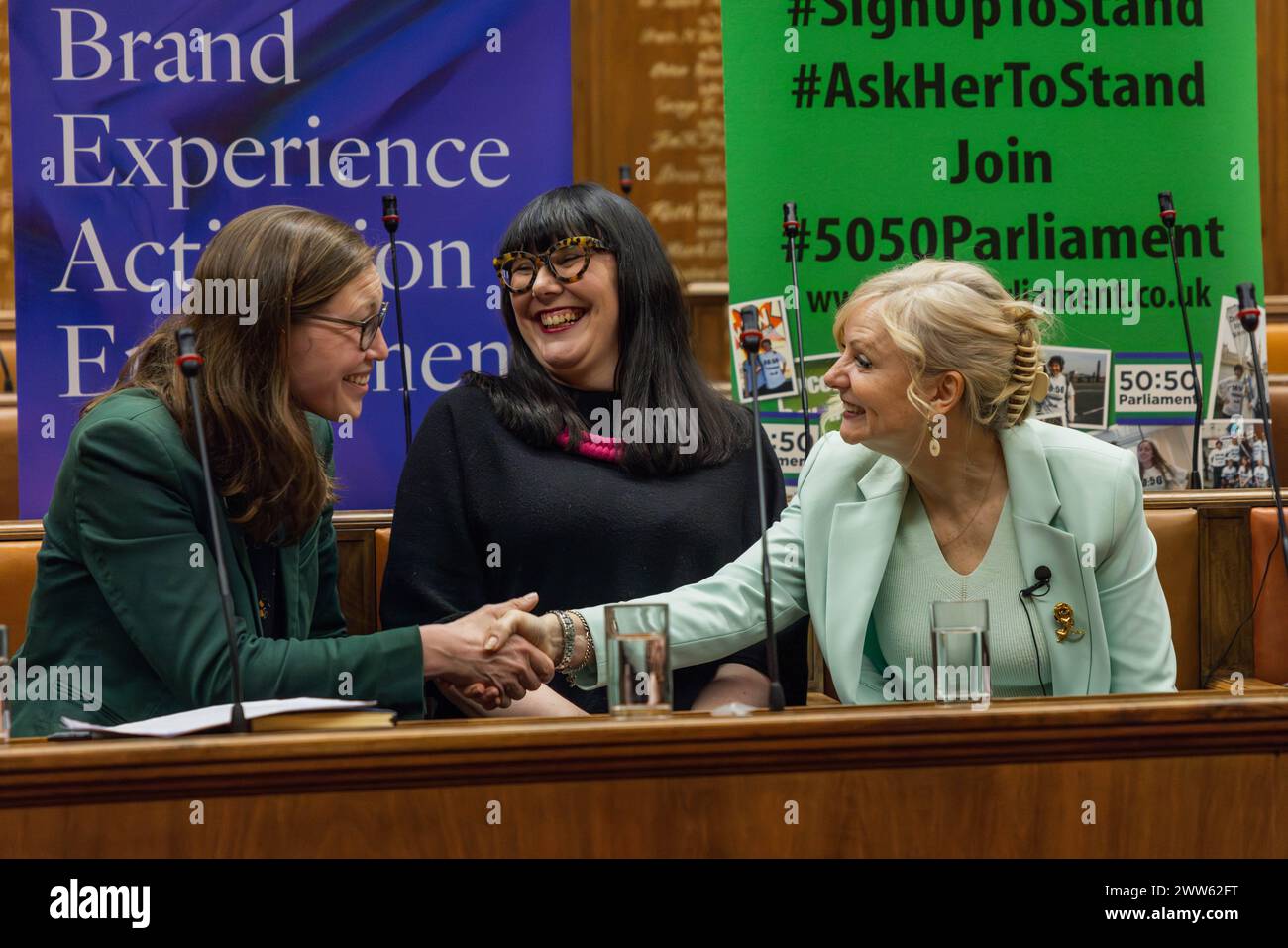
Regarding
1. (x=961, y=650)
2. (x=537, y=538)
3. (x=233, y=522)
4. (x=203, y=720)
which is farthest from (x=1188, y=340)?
(x=203, y=720)

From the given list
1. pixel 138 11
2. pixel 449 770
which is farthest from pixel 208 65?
pixel 449 770

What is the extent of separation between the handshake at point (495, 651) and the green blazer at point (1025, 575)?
3.2 inches

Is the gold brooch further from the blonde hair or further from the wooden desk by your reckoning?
the wooden desk

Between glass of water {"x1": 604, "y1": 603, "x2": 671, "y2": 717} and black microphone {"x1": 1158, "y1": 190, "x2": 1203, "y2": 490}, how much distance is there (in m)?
2.13

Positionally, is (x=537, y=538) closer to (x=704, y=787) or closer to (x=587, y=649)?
(x=587, y=649)

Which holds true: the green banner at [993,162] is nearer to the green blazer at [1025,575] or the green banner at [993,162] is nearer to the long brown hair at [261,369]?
the green blazer at [1025,575]

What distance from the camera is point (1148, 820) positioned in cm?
164

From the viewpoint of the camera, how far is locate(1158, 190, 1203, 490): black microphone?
11.6ft

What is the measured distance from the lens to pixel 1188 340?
3557 millimetres

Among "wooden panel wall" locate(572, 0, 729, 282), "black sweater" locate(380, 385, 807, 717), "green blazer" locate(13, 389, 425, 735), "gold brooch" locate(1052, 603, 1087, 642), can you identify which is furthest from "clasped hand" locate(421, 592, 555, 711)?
"wooden panel wall" locate(572, 0, 729, 282)

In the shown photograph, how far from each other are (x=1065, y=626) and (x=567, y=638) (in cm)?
76

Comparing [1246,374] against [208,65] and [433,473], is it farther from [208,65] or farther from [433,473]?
[208,65]

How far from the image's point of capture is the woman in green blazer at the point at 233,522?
2.07 m

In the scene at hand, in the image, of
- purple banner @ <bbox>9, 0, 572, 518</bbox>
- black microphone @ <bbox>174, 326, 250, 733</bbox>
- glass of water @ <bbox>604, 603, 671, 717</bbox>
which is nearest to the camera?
black microphone @ <bbox>174, 326, 250, 733</bbox>
